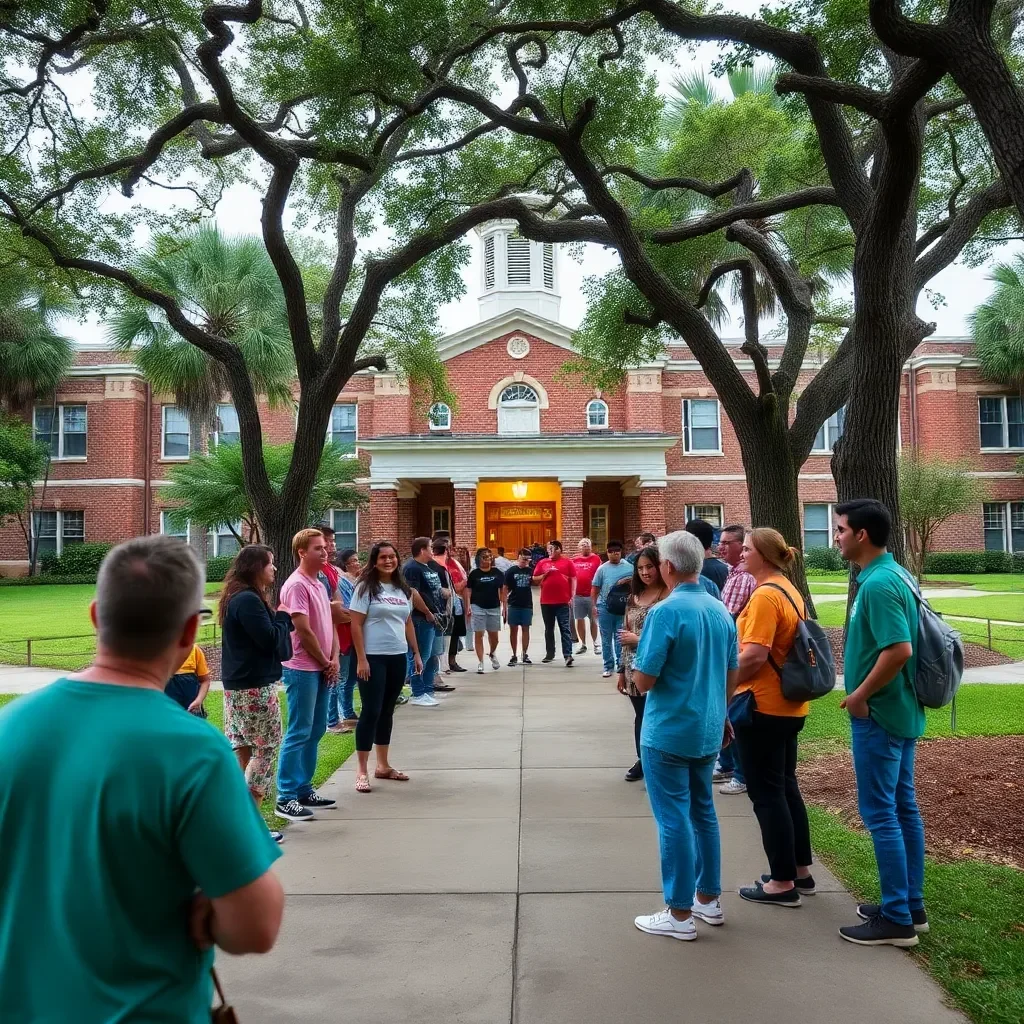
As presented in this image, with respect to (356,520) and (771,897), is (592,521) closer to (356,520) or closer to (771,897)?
(356,520)

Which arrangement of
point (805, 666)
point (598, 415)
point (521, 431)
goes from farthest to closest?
point (598, 415) < point (521, 431) < point (805, 666)

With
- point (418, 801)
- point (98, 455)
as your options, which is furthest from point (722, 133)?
point (98, 455)

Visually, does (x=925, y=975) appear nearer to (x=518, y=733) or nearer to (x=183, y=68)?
(x=518, y=733)

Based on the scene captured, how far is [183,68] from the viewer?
12.4 meters

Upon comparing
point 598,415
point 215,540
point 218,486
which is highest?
point 598,415

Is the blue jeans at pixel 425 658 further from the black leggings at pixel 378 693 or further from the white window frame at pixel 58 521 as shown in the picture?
the white window frame at pixel 58 521

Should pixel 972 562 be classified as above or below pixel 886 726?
below

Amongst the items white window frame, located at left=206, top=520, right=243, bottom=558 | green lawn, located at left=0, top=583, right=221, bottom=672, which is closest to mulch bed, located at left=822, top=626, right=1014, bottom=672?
green lawn, located at left=0, top=583, right=221, bottom=672

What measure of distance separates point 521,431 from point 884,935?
2757 centimetres

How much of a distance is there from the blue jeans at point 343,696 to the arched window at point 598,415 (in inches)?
898

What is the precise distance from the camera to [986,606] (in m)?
20.0

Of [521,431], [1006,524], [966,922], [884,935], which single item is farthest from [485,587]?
[1006,524]


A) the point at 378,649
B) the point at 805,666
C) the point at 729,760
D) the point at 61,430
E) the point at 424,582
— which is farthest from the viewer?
the point at 61,430

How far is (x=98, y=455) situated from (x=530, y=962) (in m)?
34.0
